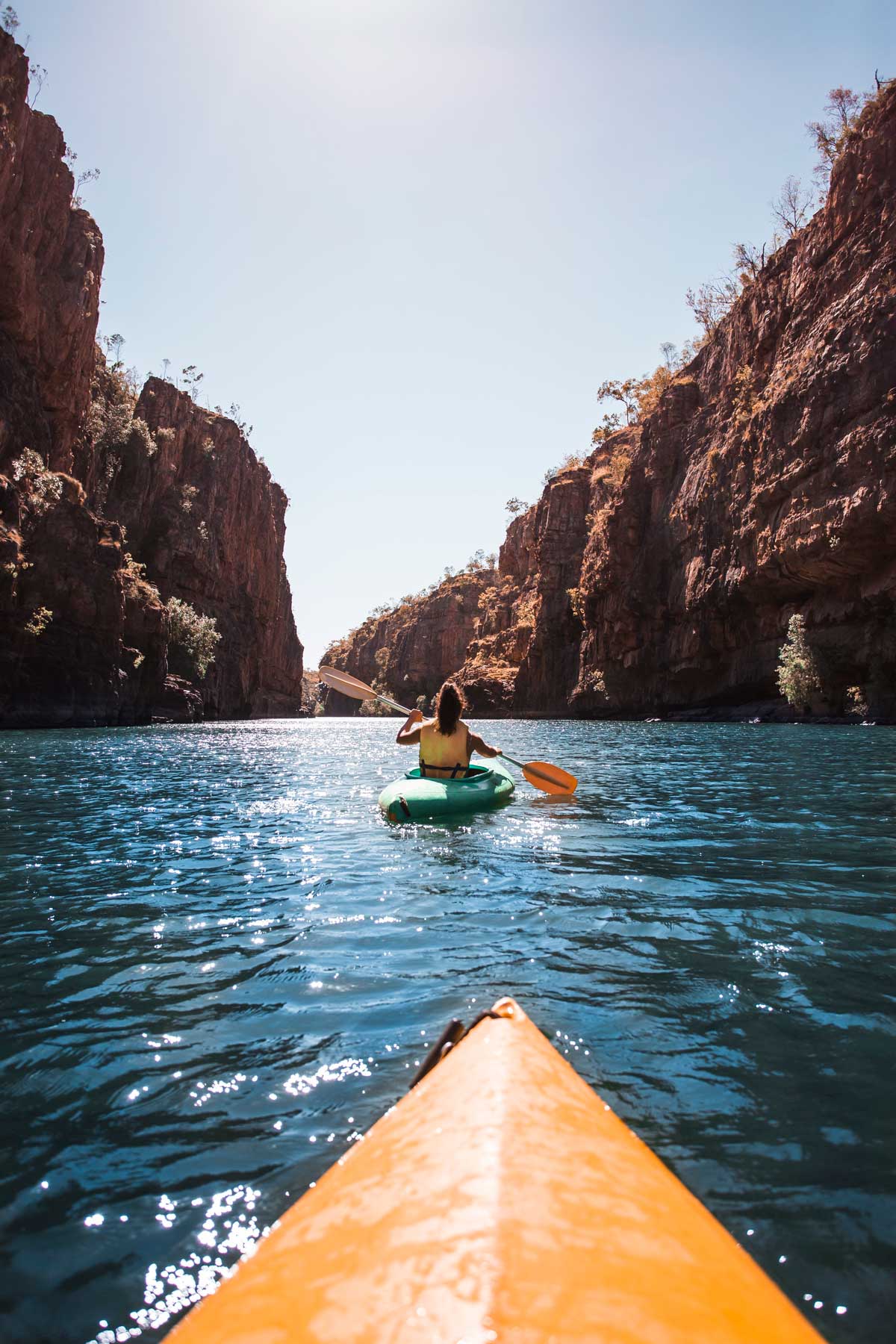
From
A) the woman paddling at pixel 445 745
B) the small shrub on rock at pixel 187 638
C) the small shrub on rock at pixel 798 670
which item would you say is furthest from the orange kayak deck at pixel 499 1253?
the small shrub on rock at pixel 187 638

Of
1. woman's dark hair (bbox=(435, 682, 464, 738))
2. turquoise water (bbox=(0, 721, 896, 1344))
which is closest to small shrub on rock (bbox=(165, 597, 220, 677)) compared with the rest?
woman's dark hair (bbox=(435, 682, 464, 738))

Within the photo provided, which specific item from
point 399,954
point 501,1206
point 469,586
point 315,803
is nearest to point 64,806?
point 315,803

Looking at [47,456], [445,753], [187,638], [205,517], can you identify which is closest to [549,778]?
[445,753]

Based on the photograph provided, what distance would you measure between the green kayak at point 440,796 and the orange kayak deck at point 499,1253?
20.6 ft

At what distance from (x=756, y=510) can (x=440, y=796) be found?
104 ft

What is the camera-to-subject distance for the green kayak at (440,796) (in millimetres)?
8070

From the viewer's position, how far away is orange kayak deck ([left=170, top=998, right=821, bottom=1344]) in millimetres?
1037

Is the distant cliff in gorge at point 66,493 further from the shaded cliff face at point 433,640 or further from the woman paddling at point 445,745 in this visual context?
the shaded cliff face at point 433,640

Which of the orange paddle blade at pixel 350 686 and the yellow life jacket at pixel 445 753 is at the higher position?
the orange paddle blade at pixel 350 686

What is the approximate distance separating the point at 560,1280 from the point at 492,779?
8056 millimetres

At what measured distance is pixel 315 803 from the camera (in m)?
10.1

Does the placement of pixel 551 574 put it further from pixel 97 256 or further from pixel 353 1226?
pixel 353 1226

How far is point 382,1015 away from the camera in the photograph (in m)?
3.18

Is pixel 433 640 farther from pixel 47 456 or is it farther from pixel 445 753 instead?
pixel 445 753
